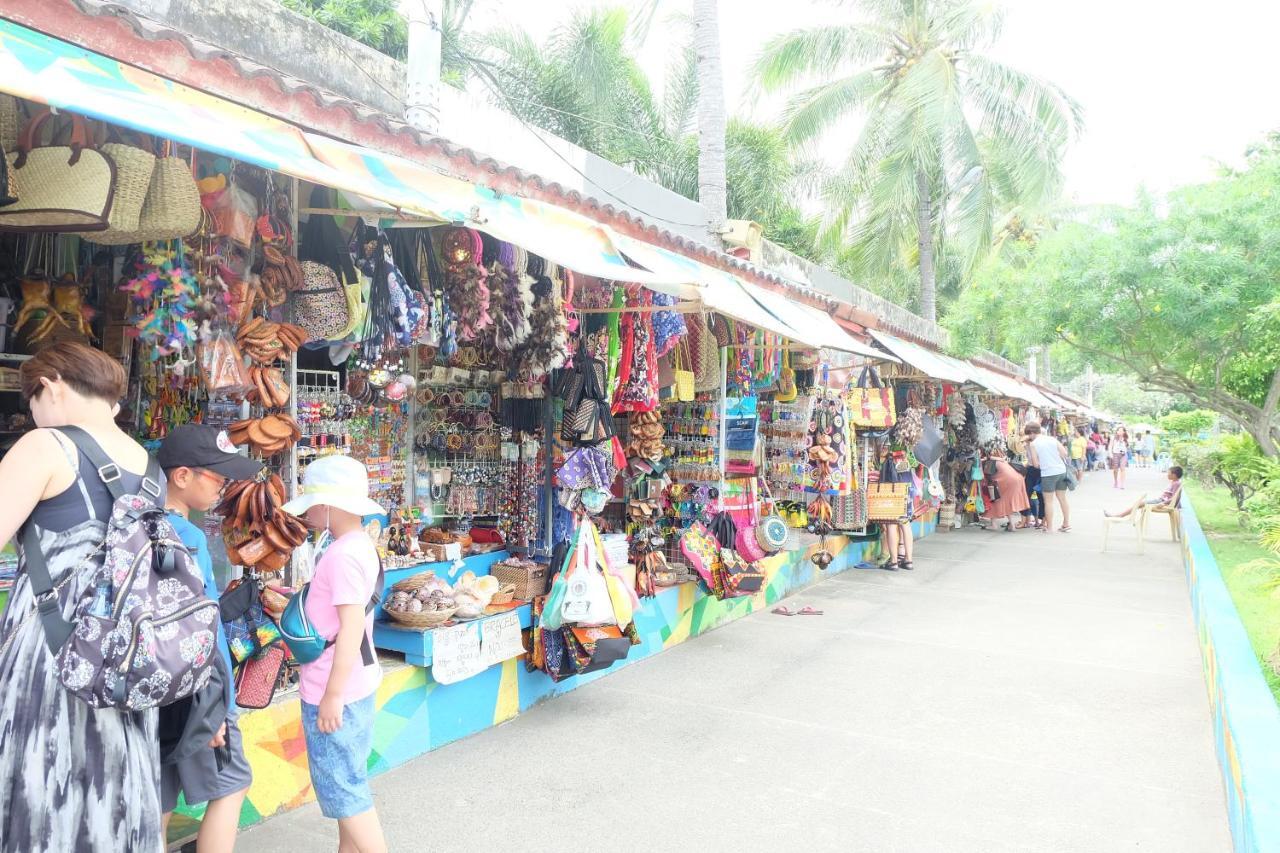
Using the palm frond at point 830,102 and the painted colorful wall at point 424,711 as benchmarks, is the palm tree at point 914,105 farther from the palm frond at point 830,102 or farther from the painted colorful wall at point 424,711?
the painted colorful wall at point 424,711

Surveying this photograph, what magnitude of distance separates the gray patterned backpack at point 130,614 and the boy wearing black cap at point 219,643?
0.35 m

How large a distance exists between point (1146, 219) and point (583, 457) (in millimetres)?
8845

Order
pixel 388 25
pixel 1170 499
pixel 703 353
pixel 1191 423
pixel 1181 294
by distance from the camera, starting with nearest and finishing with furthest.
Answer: pixel 703 353 → pixel 1181 294 → pixel 1170 499 → pixel 388 25 → pixel 1191 423

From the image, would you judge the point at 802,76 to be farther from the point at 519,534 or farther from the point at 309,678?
the point at 309,678

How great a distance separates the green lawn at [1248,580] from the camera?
554 centimetres

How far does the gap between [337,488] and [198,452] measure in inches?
17.2

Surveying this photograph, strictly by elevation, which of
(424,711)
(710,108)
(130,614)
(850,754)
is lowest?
(850,754)

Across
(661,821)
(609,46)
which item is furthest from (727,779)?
(609,46)

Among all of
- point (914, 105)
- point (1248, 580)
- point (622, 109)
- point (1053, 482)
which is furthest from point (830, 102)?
Answer: point (1248, 580)

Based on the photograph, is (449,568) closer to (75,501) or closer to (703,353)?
(703,353)

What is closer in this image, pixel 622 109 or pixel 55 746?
pixel 55 746

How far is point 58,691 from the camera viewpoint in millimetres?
2111

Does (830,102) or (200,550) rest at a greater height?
(830,102)

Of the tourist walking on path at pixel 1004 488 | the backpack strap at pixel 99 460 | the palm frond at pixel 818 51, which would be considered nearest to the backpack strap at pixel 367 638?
the backpack strap at pixel 99 460
